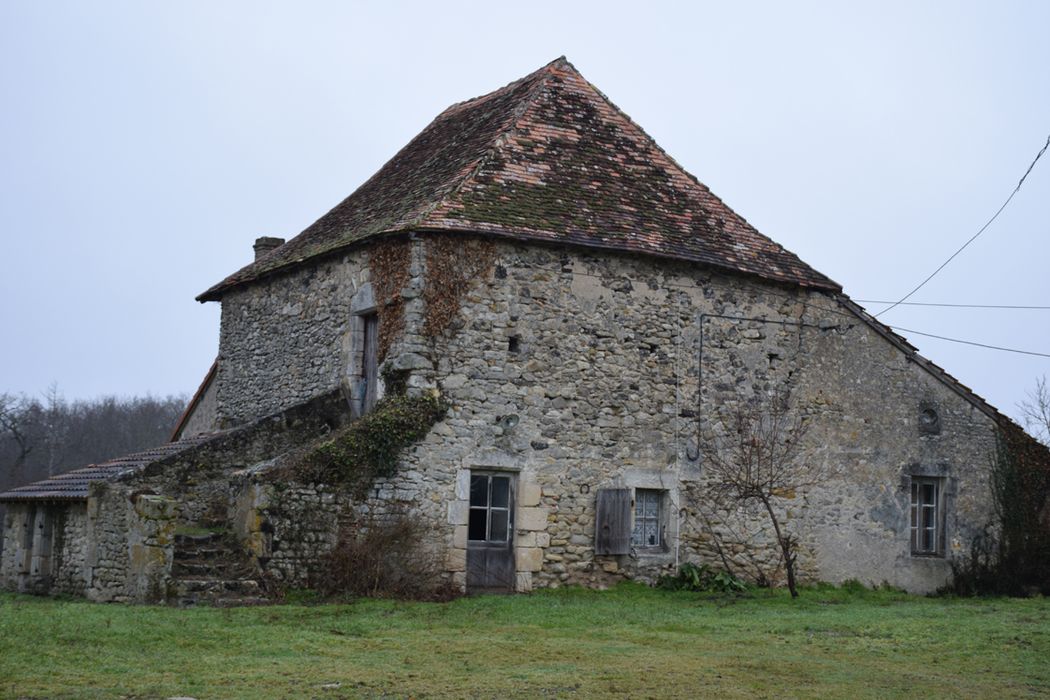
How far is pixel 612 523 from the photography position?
54.6 feet

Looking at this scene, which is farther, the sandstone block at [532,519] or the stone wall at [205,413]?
the stone wall at [205,413]

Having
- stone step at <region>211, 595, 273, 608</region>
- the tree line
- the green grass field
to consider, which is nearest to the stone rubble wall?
stone step at <region>211, 595, 273, 608</region>

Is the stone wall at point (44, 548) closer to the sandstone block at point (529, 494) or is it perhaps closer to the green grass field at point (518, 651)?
the green grass field at point (518, 651)

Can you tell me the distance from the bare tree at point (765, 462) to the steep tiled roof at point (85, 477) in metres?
7.13

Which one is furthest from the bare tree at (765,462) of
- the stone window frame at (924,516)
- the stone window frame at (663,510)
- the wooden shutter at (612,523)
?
the stone window frame at (924,516)

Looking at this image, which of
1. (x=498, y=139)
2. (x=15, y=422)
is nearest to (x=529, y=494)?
(x=498, y=139)

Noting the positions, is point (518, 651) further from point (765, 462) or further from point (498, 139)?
point (498, 139)

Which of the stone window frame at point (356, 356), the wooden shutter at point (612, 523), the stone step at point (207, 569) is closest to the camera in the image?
the stone step at point (207, 569)

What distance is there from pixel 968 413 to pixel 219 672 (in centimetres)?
1360

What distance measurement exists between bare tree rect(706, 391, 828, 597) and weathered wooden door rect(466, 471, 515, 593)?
10.2 ft

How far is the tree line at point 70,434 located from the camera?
4659 centimetres

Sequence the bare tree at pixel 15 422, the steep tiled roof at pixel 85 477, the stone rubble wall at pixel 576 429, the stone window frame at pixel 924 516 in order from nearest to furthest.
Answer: the stone rubble wall at pixel 576 429
the steep tiled roof at pixel 85 477
the stone window frame at pixel 924 516
the bare tree at pixel 15 422

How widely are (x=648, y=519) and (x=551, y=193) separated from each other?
15.1ft

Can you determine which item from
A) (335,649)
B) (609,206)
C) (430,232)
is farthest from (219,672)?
(609,206)
